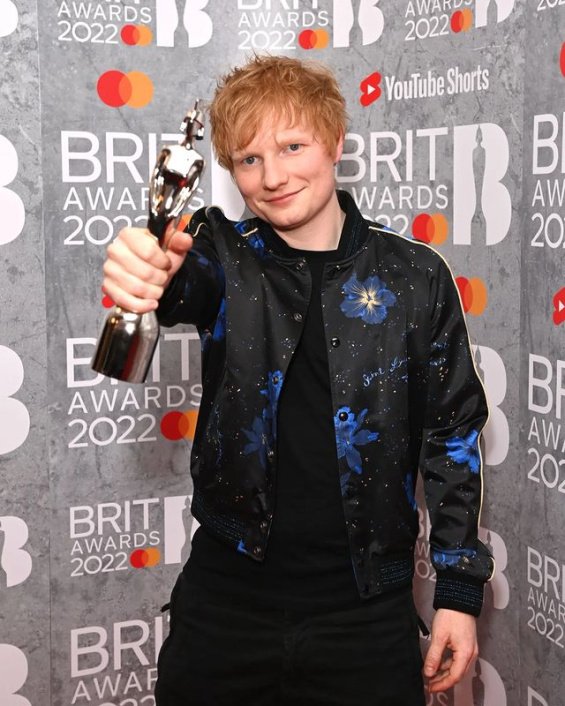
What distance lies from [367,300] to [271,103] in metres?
0.34

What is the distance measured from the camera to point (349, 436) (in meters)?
1.35

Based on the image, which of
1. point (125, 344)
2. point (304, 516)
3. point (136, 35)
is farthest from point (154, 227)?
point (136, 35)

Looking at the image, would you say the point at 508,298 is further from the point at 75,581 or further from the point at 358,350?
the point at 75,581

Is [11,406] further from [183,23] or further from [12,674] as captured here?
[183,23]

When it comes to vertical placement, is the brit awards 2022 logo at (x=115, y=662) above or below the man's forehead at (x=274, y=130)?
below

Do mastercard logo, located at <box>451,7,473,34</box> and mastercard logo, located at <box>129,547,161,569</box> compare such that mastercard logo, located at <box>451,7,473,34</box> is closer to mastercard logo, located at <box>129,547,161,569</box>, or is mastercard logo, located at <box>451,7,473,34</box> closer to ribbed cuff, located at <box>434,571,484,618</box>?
ribbed cuff, located at <box>434,571,484,618</box>

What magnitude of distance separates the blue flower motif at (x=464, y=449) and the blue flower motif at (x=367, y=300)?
0.22 meters

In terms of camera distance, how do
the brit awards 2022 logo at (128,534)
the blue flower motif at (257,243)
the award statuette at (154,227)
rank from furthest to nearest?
the brit awards 2022 logo at (128,534) → the blue flower motif at (257,243) → the award statuette at (154,227)

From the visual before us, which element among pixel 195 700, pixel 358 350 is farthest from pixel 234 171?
pixel 195 700

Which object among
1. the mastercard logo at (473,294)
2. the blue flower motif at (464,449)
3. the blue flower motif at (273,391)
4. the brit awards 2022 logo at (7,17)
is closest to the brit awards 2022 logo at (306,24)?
the brit awards 2022 logo at (7,17)

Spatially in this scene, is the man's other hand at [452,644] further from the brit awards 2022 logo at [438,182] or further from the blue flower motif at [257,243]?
the brit awards 2022 logo at [438,182]

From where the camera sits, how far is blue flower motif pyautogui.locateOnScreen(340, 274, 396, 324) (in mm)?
1379

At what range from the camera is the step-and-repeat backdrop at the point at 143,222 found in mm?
1823

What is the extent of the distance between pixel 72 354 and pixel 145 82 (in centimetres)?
59
